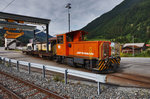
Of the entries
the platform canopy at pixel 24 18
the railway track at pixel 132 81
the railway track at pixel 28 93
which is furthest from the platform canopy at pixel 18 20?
the railway track at pixel 132 81

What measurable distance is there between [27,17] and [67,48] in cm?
912

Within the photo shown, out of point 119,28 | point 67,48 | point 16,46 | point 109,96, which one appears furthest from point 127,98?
point 119,28

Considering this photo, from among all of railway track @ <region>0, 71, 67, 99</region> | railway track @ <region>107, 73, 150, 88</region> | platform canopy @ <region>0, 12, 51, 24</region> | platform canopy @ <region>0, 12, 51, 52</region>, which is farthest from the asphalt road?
platform canopy @ <region>0, 12, 51, 24</region>

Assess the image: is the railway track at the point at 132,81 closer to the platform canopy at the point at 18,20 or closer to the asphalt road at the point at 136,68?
the asphalt road at the point at 136,68

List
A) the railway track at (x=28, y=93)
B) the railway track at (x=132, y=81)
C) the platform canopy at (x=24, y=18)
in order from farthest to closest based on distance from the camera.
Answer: the platform canopy at (x=24, y=18) → the railway track at (x=132, y=81) → the railway track at (x=28, y=93)

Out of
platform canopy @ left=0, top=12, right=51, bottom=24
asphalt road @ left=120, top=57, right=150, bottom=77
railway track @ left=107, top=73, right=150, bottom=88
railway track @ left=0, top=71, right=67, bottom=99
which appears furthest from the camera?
platform canopy @ left=0, top=12, right=51, bottom=24

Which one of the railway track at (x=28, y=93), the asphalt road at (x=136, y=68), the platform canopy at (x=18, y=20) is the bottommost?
the railway track at (x=28, y=93)

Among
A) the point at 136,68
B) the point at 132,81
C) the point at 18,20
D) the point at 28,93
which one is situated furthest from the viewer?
the point at 18,20

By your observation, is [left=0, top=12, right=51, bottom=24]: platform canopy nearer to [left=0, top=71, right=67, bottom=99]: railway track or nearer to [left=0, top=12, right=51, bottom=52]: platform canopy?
[left=0, top=12, right=51, bottom=52]: platform canopy

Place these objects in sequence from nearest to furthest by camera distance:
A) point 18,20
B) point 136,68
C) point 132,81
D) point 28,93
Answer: point 28,93 < point 132,81 < point 136,68 < point 18,20

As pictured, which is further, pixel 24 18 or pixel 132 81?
pixel 24 18

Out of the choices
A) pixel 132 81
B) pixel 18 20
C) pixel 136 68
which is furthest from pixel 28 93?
pixel 18 20

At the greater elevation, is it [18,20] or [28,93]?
[18,20]

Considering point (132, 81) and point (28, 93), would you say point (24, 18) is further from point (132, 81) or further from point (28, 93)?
point (132, 81)
